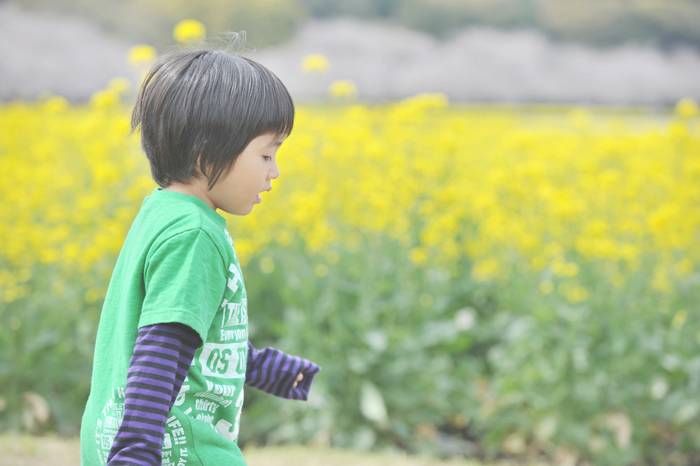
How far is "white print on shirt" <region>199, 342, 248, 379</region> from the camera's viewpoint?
3.65ft

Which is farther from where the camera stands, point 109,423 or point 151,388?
point 109,423

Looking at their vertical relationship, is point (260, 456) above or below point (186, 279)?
below

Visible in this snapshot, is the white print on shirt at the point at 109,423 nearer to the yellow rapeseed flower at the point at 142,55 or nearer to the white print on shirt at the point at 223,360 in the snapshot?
the white print on shirt at the point at 223,360

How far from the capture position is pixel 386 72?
7.41 m

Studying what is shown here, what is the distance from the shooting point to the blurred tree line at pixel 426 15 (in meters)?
6.72

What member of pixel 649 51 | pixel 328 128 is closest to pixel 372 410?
pixel 328 128

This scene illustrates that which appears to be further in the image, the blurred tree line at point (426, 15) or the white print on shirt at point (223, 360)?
the blurred tree line at point (426, 15)

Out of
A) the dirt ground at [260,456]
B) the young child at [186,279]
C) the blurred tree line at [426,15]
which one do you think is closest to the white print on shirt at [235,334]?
the young child at [186,279]

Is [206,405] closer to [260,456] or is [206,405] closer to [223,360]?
[223,360]

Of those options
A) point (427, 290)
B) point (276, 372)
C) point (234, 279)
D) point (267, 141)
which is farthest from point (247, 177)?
point (427, 290)

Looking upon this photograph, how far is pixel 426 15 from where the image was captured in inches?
298

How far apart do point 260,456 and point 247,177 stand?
6.97 ft

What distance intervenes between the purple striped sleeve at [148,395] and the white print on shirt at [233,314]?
0.15 metres

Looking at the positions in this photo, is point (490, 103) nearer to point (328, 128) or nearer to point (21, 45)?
point (328, 128)
